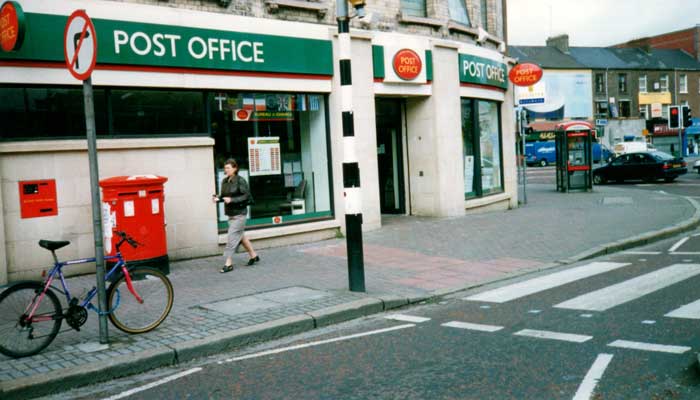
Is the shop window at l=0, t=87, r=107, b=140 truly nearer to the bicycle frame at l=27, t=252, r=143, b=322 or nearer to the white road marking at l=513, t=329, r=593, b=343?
the bicycle frame at l=27, t=252, r=143, b=322

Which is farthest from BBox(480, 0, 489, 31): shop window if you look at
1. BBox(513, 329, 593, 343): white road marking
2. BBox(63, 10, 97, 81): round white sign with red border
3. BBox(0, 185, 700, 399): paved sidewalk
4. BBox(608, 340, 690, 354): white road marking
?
BBox(63, 10, 97, 81): round white sign with red border

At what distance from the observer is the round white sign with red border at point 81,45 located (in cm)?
573

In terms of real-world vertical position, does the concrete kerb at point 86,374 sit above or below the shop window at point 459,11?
below

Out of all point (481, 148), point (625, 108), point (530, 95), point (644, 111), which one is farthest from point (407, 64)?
point (644, 111)

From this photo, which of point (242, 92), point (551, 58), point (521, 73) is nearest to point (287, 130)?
point (242, 92)

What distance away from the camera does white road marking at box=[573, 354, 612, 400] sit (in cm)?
446

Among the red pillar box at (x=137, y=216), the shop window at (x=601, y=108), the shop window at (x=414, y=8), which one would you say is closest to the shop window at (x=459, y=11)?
the shop window at (x=414, y=8)

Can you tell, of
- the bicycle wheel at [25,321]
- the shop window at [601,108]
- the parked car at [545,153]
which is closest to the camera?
the bicycle wheel at [25,321]

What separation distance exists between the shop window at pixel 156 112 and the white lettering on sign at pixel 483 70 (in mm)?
7840

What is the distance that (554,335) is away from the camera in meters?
6.02

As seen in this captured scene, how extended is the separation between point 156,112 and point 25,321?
5.50 meters

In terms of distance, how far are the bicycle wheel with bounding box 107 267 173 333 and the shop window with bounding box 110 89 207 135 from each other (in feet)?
14.4

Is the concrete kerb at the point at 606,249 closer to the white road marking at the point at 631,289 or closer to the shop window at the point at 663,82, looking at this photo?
the white road marking at the point at 631,289

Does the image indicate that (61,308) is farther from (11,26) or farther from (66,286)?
(11,26)
